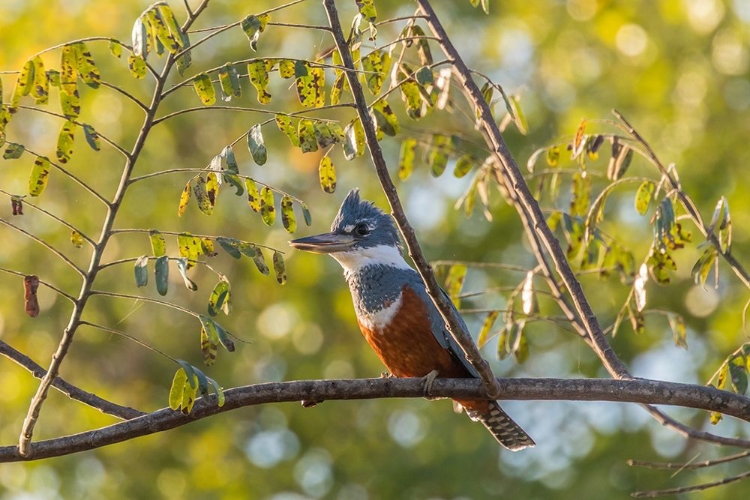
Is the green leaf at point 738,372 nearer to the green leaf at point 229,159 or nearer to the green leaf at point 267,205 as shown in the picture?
the green leaf at point 267,205

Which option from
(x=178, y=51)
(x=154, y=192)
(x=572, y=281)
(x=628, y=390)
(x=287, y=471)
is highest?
(x=154, y=192)

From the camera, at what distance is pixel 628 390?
7.71 feet

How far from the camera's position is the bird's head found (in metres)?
3.67

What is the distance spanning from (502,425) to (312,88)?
183 cm

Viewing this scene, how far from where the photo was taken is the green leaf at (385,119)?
252 centimetres

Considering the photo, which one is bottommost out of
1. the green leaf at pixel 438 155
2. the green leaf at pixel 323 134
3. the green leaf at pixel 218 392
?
the green leaf at pixel 218 392

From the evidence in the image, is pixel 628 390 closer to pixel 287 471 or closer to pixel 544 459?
pixel 544 459

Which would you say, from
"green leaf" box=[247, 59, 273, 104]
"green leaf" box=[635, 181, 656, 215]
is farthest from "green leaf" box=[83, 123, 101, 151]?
"green leaf" box=[635, 181, 656, 215]

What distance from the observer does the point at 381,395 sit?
7.73 feet

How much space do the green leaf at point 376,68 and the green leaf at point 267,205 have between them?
36cm

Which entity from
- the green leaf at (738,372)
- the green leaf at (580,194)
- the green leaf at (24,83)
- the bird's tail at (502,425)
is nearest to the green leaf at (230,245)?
the green leaf at (24,83)

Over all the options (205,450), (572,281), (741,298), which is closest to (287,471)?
(205,450)

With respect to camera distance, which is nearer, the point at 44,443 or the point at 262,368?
the point at 44,443

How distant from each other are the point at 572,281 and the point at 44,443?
1.44 metres
